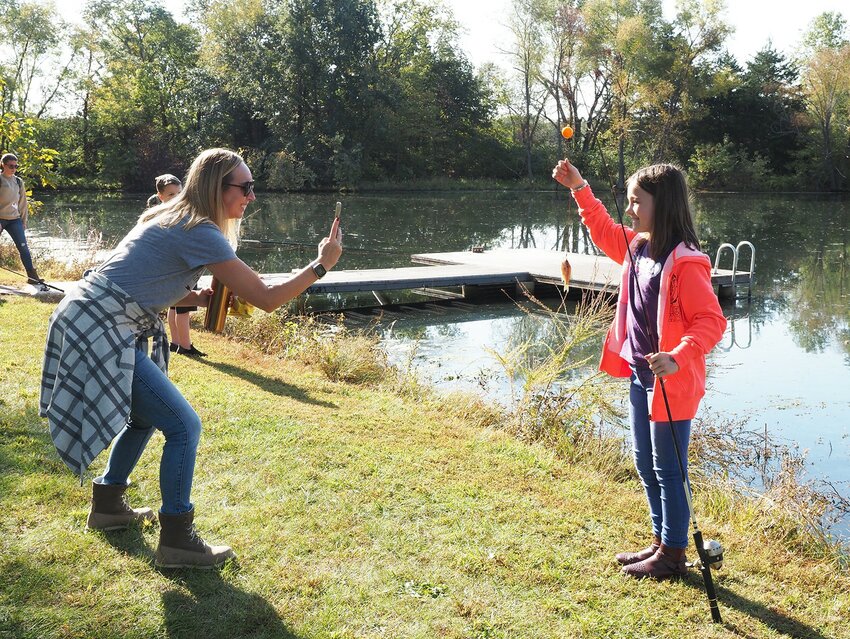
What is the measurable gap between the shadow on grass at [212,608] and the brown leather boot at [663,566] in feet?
4.99

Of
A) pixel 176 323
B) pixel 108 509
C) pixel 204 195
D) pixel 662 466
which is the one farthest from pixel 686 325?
pixel 176 323

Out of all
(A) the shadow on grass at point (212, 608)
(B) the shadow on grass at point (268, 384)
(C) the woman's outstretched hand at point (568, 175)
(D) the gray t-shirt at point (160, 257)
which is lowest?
(A) the shadow on grass at point (212, 608)

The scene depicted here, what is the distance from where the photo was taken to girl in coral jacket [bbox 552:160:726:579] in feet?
10.4

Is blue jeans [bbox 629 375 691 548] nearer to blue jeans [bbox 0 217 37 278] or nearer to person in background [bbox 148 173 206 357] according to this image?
person in background [bbox 148 173 206 357]

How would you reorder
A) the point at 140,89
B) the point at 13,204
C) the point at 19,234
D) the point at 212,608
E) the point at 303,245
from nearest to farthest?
the point at 212,608, the point at 13,204, the point at 19,234, the point at 303,245, the point at 140,89

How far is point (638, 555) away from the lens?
3.56 meters

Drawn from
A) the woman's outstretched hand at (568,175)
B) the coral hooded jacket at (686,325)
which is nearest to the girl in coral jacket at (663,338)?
the coral hooded jacket at (686,325)

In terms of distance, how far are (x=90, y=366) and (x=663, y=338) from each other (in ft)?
7.27

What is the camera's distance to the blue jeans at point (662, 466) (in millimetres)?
3303

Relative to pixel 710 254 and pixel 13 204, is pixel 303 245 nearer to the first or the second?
pixel 710 254

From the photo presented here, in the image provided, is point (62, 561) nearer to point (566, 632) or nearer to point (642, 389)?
point (566, 632)

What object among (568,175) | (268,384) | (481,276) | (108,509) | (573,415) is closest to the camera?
(108,509)

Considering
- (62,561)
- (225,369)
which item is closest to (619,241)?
(62,561)

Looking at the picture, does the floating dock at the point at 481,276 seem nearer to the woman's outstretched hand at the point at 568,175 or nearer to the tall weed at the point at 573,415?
the tall weed at the point at 573,415
